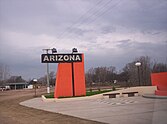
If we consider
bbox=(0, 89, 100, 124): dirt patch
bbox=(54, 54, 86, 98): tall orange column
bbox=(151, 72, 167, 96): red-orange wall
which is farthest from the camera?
bbox=(54, 54, 86, 98): tall orange column

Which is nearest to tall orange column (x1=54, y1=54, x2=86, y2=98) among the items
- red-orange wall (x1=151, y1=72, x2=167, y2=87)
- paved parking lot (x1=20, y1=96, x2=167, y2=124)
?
red-orange wall (x1=151, y1=72, x2=167, y2=87)

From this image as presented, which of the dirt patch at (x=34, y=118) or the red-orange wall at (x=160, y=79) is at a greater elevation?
the red-orange wall at (x=160, y=79)

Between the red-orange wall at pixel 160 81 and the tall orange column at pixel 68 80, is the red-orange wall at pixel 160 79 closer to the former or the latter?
the red-orange wall at pixel 160 81

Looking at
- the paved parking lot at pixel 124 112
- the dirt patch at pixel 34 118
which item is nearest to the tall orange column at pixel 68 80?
the dirt patch at pixel 34 118

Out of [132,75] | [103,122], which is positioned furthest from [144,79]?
[103,122]

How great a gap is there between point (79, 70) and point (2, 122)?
16.3 m

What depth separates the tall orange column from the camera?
27047mm

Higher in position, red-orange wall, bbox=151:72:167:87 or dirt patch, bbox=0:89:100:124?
red-orange wall, bbox=151:72:167:87

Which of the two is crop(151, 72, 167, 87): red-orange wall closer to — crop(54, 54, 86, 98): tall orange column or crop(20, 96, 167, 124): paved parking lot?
crop(20, 96, 167, 124): paved parking lot

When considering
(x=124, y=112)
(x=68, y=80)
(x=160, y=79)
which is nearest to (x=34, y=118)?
(x=124, y=112)

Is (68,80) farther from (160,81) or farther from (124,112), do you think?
(124,112)

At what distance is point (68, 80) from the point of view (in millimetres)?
27406

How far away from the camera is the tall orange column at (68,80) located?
27.0 m

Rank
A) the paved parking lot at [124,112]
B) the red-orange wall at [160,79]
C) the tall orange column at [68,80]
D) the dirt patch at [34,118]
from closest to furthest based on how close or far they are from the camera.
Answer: the paved parking lot at [124,112] < the dirt patch at [34,118] < the red-orange wall at [160,79] < the tall orange column at [68,80]
